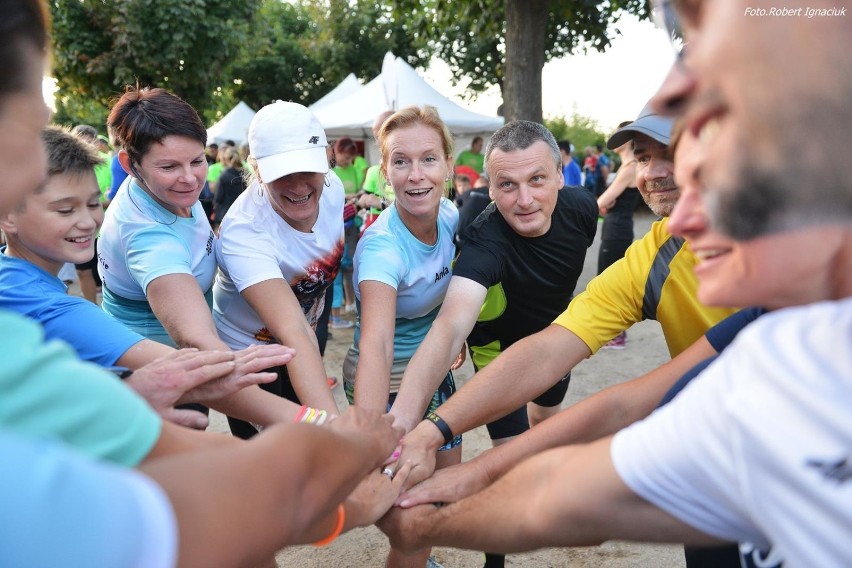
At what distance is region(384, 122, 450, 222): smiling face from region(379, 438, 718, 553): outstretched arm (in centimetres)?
165

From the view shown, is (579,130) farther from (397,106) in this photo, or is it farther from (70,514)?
(70,514)

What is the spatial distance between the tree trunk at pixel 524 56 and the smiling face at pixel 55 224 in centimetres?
699

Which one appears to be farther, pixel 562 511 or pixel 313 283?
pixel 313 283

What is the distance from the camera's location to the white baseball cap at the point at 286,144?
108 inches

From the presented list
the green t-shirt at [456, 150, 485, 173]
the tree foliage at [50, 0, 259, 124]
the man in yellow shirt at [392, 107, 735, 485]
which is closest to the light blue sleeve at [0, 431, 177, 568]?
the man in yellow shirt at [392, 107, 735, 485]

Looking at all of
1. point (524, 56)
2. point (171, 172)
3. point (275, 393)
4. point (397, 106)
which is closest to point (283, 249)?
point (171, 172)

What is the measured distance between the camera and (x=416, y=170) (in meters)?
2.95

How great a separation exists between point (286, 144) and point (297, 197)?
0.79ft

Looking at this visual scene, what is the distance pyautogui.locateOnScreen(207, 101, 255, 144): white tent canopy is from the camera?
60.1 ft

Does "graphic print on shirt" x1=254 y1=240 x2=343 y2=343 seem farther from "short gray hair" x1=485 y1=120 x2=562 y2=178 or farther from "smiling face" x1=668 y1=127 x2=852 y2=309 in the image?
"smiling face" x1=668 y1=127 x2=852 y2=309

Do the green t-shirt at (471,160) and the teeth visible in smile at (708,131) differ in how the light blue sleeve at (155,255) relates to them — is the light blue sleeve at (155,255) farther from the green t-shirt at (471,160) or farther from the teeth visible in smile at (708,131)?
the green t-shirt at (471,160)

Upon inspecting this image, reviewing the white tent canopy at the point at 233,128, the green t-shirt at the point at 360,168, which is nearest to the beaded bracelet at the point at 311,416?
the green t-shirt at the point at 360,168

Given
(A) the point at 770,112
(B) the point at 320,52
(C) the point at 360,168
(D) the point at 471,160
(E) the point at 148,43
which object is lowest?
(A) the point at 770,112

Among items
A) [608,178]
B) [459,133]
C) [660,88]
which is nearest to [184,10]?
[459,133]
